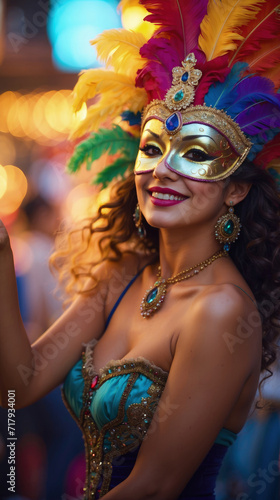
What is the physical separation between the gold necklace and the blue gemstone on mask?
48 cm

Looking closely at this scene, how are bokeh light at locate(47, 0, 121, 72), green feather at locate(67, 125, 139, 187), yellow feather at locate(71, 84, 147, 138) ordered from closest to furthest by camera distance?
yellow feather at locate(71, 84, 147, 138), green feather at locate(67, 125, 139, 187), bokeh light at locate(47, 0, 121, 72)

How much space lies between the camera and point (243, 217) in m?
1.89

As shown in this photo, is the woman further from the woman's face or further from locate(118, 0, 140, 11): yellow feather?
locate(118, 0, 140, 11): yellow feather

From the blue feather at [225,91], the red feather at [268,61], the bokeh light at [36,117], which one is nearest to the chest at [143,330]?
the blue feather at [225,91]

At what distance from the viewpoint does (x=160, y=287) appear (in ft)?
6.32

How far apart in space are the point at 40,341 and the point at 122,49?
1.23 meters

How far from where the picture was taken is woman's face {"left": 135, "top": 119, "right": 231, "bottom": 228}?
67.5 inches

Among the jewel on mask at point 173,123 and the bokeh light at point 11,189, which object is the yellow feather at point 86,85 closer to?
the jewel on mask at point 173,123

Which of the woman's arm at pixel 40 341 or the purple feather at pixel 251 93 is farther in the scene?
the woman's arm at pixel 40 341

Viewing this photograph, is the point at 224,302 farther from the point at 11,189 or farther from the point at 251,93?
the point at 11,189

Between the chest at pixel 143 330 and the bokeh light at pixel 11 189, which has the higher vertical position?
the chest at pixel 143 330

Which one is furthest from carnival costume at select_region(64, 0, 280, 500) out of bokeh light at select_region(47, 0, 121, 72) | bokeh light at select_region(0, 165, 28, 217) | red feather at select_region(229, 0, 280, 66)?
bokeh light at select_region(0, 165, 28, 217)

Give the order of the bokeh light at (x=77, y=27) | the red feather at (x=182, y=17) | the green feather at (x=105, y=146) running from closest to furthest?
the red feather at (x=182, y=17), the green feather at (x=105, y=146), the bokeh light at (x=77, y=27)

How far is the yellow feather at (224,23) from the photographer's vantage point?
5.66 ft
